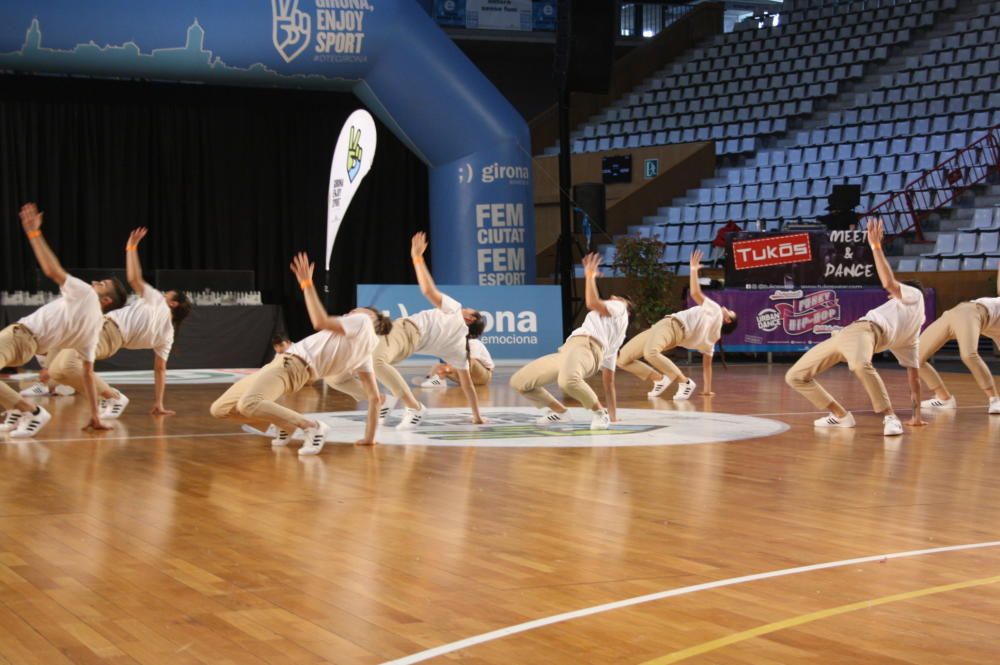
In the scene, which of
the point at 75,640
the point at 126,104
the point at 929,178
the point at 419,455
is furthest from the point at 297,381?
the point at 929,178

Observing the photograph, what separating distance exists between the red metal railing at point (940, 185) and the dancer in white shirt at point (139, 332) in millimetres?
12197

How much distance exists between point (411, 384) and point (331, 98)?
807 cm

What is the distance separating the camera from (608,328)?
9.31 m

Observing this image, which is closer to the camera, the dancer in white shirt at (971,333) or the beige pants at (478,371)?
Answer: the dancer in white shirt at (971,333)

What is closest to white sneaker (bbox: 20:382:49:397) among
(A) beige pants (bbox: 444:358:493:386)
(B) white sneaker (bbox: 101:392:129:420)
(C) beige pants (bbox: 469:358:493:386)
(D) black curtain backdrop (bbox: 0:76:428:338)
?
(B) white sneaker (bbox: 101:392:129:420)

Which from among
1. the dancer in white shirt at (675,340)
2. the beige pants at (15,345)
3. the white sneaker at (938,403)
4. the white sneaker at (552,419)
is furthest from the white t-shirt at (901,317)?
the beige pants at (15,345)

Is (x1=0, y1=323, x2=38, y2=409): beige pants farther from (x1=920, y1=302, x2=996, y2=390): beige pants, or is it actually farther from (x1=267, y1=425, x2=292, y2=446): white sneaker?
(x1=920, y1=302, x2=996, y2=390): beige pants

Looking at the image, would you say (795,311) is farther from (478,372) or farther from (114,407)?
(114,407)

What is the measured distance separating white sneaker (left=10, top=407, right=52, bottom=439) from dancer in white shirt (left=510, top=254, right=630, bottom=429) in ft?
11.1

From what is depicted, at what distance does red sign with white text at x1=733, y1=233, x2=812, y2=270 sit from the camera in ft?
54.7

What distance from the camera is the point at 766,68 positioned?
2433 centimetres

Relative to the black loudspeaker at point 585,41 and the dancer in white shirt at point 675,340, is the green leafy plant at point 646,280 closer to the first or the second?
the black loudspeaker at point 585,41

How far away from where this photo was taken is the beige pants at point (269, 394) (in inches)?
293

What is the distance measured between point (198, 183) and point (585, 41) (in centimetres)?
676
